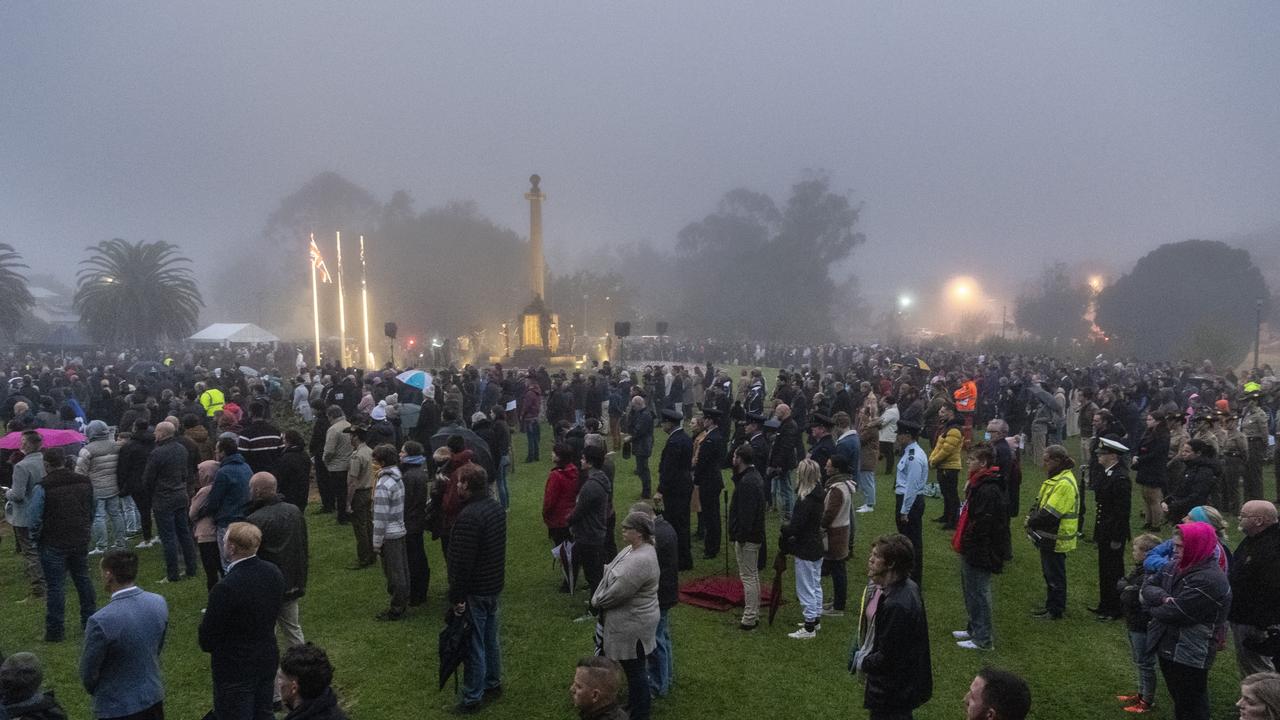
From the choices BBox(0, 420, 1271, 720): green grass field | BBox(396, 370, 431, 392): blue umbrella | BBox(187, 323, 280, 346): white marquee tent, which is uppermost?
BBox(187, 323, 280, 346): white marquee tent

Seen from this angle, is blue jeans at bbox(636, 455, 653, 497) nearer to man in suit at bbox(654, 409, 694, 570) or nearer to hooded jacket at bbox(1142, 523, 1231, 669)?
man in suit at bbox(654, 409, 694, 570)

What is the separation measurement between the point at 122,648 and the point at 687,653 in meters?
4.67

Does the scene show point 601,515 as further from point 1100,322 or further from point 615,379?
point 1100,322

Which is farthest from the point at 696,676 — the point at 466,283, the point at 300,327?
the point at 300,327

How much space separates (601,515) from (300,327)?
307ft

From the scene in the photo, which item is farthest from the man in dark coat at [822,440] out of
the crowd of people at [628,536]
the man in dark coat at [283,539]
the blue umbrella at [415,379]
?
the blue umbrella at [415,379]

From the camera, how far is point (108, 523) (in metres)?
9.99

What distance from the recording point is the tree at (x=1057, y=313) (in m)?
62.4

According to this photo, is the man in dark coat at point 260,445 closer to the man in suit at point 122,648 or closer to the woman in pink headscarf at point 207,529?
the woman in pink headscarf at point 207,529

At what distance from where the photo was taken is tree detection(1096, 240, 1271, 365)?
53.9m

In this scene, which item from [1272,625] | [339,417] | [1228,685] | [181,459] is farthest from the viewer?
[339,417]

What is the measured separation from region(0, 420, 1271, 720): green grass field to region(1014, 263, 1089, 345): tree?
2344 inches

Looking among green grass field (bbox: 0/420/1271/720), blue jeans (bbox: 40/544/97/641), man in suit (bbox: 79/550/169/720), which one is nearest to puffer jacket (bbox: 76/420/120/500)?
green grass field (bbox: 0/420/1271/720)

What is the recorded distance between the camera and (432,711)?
6.20 m
